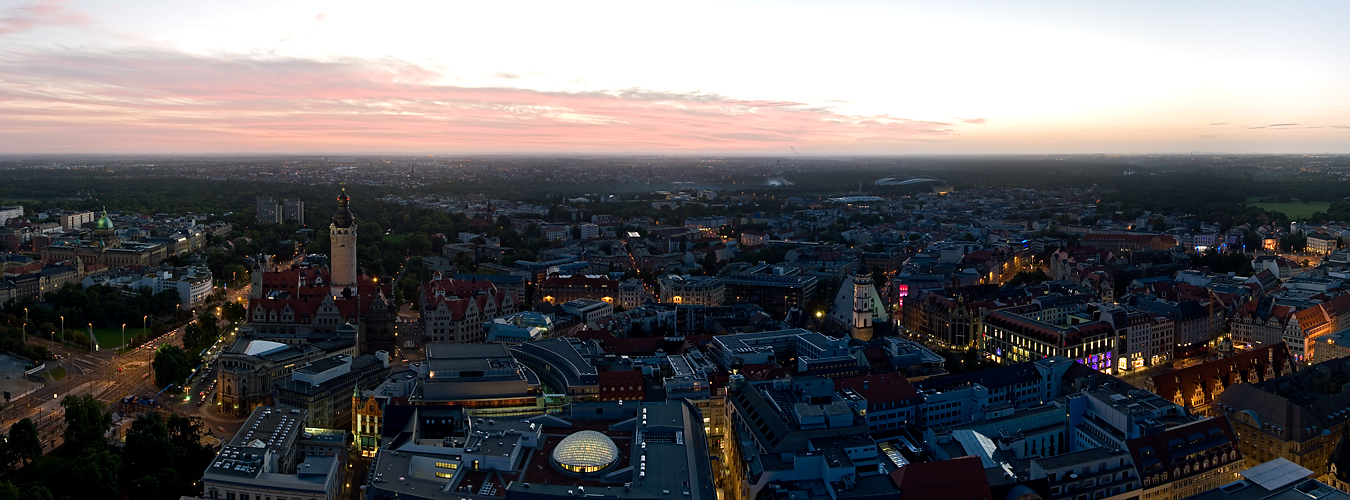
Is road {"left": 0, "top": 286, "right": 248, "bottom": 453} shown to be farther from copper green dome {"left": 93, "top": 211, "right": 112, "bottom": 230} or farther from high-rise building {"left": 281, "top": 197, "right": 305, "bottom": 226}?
high-rise building {"left": 281, "top": 197, "right": 305, "bottom": 226}

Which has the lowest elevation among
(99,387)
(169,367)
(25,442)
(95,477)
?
(99,387)

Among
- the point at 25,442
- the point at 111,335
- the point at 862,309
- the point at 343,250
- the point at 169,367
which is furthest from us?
the point at 111,335

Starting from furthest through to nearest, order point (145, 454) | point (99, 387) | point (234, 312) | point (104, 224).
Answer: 1. point (104, 224)
2. point (234, 312)
3. point (99, 387)
4. point (145, 454)

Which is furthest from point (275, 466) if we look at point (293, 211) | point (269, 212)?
point (293, 211)

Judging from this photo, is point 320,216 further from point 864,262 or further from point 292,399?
point 292,399

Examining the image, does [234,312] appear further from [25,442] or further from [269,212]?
[269,212]

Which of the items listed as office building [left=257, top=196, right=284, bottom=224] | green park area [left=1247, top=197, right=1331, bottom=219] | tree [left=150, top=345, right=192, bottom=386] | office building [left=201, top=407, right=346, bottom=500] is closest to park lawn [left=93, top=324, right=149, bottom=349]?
tree [left=150, top=345, right=192, bottom=386]

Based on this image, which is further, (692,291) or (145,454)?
(692,291)

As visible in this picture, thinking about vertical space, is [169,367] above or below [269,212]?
below
